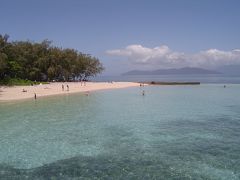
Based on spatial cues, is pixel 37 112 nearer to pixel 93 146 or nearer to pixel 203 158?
pixel 93 146

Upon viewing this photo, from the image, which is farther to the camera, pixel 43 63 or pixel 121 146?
pixel 43 63

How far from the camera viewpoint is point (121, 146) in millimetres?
22562

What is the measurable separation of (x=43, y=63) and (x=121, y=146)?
8667 cm

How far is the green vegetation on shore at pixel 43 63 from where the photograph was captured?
9054 centimetres

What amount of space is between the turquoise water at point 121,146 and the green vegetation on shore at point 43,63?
5723 cm

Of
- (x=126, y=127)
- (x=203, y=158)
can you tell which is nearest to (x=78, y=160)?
(x=203, y=158)

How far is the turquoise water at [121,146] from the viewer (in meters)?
16.7

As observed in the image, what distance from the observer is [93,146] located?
22656 millimetres

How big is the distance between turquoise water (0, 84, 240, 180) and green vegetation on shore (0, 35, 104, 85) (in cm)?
5723

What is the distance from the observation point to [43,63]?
104000mm

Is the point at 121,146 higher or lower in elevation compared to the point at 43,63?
lower

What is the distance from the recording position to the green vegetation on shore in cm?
9054

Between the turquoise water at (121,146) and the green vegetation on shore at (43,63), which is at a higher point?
the green vegetation on shore at (43,63)

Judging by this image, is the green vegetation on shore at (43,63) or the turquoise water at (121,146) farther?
the green vegetation on shore at (43,63)
